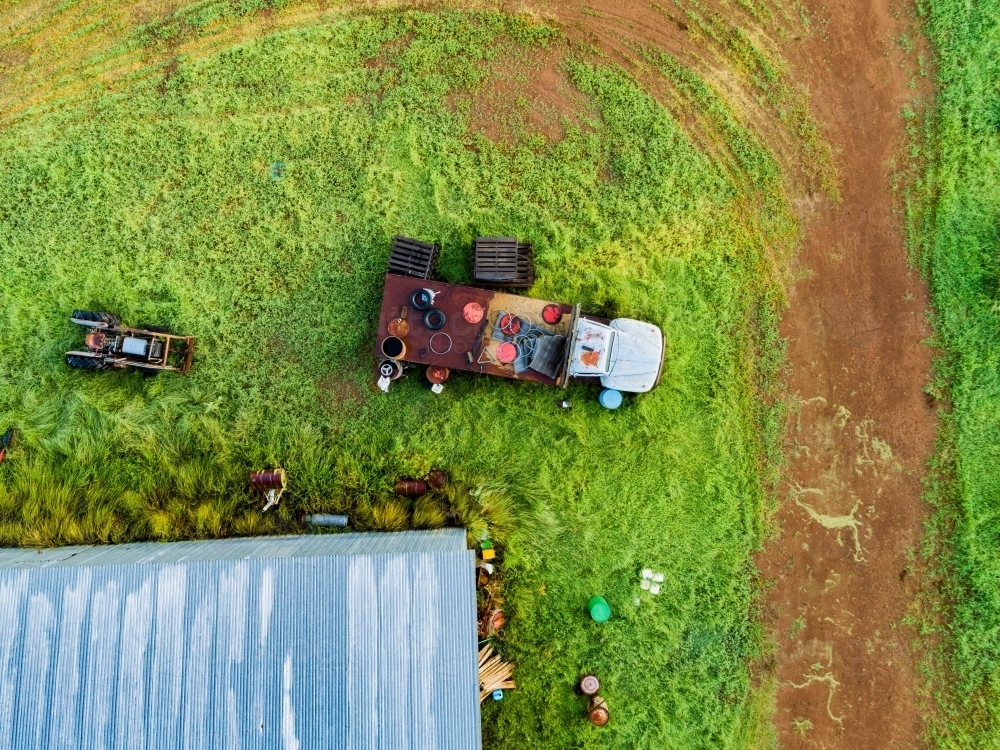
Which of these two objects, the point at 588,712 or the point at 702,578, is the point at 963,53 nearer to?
the point at 702,578

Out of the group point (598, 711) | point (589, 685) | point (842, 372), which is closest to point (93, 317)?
point (589, 685)

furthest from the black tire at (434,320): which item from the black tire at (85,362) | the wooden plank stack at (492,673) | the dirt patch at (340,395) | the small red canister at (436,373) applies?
the black tire at (85,362)

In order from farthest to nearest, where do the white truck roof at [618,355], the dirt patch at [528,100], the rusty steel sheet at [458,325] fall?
the dirt patch at [528,100] < the rusty steel sheet at [458,325] < the white truck roof at [618,355]

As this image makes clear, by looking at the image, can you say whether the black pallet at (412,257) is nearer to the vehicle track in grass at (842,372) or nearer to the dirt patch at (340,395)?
the dirt patch at (340,395)

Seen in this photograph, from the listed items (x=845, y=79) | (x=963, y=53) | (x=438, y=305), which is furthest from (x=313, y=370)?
(x=963, y=53)

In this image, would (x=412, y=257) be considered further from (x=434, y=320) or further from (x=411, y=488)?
(x=411, y=488)

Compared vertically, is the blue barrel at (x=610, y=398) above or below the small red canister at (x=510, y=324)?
below

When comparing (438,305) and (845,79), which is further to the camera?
(845,79)
